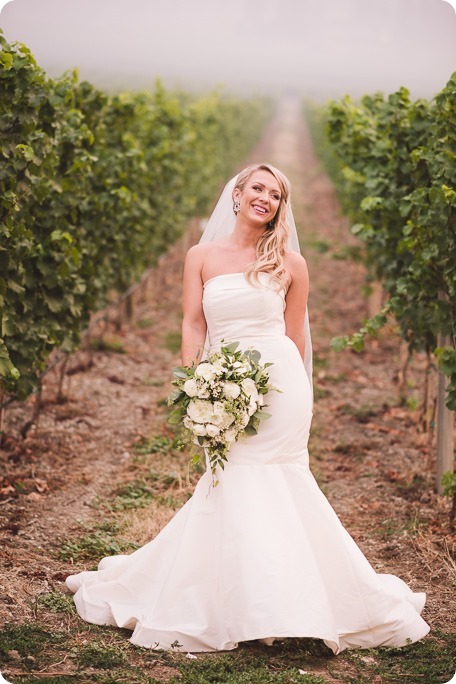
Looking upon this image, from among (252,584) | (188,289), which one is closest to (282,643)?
(252,584)

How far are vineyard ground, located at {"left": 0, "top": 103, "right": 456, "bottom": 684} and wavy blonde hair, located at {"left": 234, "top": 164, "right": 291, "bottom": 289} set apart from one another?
1.22 meters

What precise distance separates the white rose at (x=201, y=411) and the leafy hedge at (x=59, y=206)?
1604 millimetres

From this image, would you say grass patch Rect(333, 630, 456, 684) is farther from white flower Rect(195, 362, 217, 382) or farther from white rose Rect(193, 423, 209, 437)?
white flower Rect(195, 362, 217, 382)

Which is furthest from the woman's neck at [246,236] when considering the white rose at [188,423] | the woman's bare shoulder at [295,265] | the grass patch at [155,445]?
the grass patch at [155,445]

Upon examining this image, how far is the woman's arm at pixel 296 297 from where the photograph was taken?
4.55 metres

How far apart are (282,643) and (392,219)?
4094 millimetres

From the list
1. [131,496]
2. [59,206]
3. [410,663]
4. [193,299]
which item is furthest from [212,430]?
[59,206]

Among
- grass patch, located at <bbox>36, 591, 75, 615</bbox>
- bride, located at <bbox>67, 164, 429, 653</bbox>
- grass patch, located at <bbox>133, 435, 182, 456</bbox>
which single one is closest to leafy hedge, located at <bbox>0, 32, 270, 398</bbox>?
grass patch, located at <bbox>133, 435, 182, 456</bbox>

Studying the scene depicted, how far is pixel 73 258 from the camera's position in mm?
6574

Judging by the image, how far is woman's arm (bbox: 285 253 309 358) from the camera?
14.9 ft

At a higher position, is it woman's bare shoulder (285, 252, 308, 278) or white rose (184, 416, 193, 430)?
woman's bare shoulder (285, 252, 308, 278)

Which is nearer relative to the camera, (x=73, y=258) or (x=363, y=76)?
(x=73, y=258)

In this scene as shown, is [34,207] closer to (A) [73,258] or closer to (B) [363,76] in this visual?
(A) [73,258]

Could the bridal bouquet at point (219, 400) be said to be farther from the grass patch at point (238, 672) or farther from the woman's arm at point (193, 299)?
the grass patch at point (238, 672)
